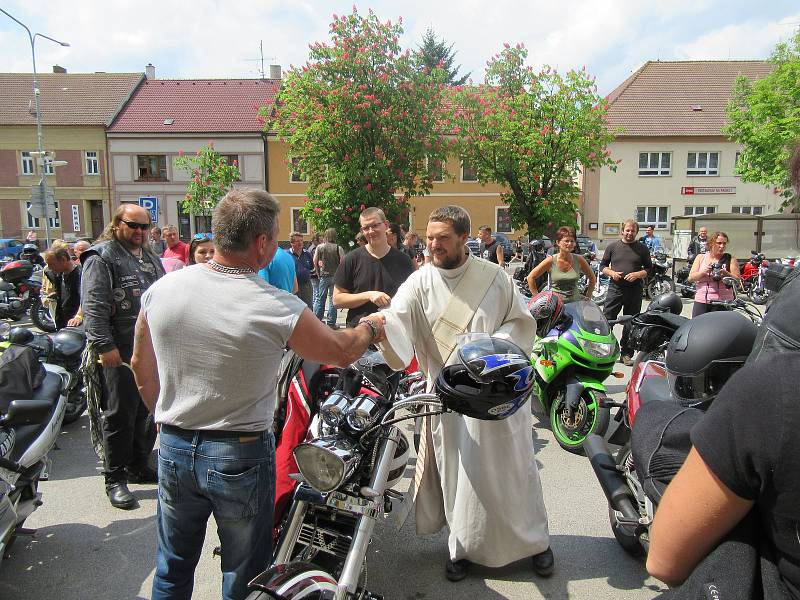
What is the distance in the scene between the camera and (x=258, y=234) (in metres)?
2.15

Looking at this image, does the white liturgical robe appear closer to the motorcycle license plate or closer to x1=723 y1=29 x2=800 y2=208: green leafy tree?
the motorcycle license plate

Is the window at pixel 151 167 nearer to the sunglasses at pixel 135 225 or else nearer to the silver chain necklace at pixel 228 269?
the sunglasses at pixel 135 225

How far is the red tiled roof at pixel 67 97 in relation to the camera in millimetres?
37969

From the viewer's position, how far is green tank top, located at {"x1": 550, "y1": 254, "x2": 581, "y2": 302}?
6.80m

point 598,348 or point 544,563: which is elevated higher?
point 598,348

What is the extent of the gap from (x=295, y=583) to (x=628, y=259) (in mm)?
7070

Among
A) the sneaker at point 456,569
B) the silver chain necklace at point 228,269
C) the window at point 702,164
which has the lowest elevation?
the sneaker at point 456,569

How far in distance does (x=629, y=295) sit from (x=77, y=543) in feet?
22.6

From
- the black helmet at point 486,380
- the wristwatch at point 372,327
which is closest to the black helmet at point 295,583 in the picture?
the black helmet at point 486,380

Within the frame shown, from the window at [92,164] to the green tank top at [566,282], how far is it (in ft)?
125

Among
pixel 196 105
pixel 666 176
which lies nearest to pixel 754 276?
pixel 666 176

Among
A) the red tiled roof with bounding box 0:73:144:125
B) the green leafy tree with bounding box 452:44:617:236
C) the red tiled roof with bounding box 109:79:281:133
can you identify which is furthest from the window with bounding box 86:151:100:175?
the green leafy tree with bounding box 452:44:617:236

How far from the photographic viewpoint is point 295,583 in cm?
192

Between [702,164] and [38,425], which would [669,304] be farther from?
[702,164]
